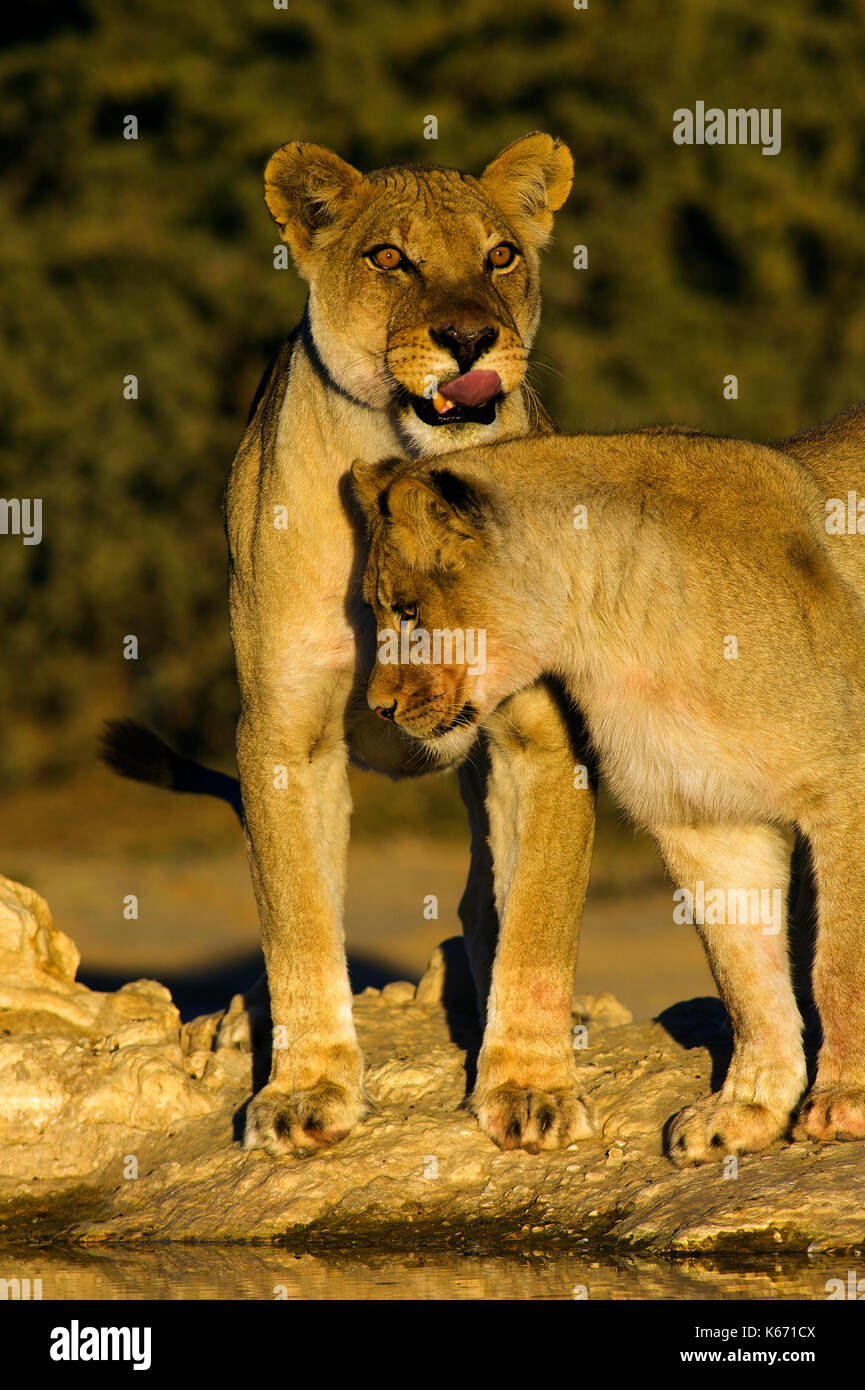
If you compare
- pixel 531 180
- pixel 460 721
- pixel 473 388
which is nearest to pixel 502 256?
pixel 531 180

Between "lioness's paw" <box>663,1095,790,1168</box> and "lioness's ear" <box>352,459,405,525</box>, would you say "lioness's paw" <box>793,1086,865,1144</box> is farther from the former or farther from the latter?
"lioness's ear" <box>352,459,405,525</box>

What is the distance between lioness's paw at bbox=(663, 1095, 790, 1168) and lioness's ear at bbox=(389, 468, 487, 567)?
1.56 meters

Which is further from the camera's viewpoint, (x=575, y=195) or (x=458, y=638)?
(x=575, y=195)

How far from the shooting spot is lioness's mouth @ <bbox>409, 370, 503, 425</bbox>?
4.96 m

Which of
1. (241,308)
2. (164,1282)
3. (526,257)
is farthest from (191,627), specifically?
(164,1282)

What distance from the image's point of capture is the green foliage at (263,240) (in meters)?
17.4

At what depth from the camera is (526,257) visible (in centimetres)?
554

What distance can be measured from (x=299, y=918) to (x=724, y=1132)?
132 cm

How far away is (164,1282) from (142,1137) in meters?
1.10

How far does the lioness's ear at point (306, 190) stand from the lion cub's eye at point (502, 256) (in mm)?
460

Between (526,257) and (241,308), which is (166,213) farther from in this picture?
(526,257)

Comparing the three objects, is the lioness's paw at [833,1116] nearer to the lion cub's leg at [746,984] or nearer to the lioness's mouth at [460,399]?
the lion cub's leg at [746,984]

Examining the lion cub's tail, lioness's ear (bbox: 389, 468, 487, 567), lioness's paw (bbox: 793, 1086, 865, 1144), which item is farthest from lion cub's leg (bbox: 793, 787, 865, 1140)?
the lion cub's tail

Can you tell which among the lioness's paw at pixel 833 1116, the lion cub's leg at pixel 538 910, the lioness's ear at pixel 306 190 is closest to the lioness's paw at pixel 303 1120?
the lion cub's leg at pixel 538 910
